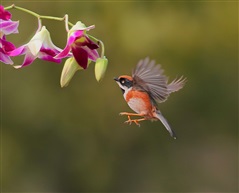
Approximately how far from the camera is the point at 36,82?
551 cm

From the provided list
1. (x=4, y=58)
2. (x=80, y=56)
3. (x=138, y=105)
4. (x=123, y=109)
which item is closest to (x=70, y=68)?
(x=80, y=56)

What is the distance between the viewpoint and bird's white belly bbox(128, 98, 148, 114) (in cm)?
158

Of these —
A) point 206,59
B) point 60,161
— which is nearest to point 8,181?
point 60,161

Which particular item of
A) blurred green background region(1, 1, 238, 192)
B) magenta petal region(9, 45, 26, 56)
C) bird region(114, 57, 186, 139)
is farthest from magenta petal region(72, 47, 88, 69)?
blurred green background region(1, 1, 238, 192)

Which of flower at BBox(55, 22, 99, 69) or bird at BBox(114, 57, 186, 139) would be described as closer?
flower at BBox(55, 22, 99, 69)

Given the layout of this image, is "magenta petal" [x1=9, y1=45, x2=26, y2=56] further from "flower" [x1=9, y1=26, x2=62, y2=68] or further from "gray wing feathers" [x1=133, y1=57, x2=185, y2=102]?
"gray wing feathers" [x1=133, y1=57, x2=185, y2=102]

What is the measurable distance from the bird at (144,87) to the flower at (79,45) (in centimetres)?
21

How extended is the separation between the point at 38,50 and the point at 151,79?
35 centimetres

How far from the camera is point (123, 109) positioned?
5.53 meters

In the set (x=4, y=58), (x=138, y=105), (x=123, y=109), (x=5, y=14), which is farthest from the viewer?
(x=123, y=109)

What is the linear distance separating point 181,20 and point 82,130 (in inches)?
47.7

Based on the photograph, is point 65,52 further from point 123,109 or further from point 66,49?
point 123,109

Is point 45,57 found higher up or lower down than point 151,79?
higher up

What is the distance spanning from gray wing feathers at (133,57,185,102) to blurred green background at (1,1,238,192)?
11.7 feet
